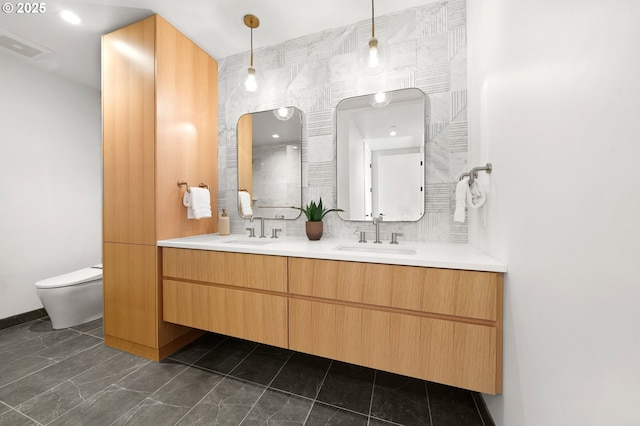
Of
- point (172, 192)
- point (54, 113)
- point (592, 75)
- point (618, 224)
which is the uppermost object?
point (54, 113)

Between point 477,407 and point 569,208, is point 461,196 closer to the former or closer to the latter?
point 569,208

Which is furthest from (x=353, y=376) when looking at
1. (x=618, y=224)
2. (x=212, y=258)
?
(x=618, y=224)

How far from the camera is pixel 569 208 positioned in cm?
61

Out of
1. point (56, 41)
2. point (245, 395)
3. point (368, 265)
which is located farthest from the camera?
point (56, 41)

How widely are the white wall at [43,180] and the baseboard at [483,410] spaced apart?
3.68 m

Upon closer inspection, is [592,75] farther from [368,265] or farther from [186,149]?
[186,149]

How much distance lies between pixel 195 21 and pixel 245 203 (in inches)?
55.9

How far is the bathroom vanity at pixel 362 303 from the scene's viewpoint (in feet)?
3.37

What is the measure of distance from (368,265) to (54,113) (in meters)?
3.44

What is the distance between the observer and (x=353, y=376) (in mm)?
1527

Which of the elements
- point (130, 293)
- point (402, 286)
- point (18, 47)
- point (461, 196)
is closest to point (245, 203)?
point (130, 293)

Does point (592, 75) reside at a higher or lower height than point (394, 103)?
lower

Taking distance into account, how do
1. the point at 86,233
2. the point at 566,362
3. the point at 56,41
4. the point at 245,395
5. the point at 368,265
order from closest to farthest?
the point at 566,362
the point at 368,265
the point at 245,395
the point at 56,41
the point at 86,233

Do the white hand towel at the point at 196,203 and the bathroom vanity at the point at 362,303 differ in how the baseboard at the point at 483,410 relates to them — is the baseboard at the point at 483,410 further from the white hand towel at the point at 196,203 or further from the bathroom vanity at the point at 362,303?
the white hand towel at the point at 196,203
